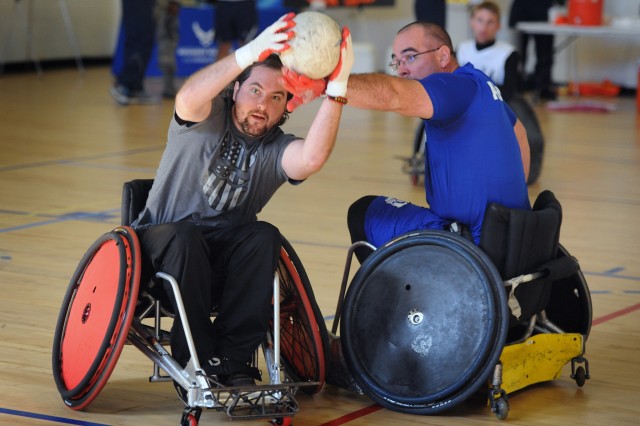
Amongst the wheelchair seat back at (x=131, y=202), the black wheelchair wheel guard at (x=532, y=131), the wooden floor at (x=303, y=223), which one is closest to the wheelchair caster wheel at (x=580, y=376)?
the wooden floor at (x=303, y=223)

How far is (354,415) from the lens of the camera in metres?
3.04

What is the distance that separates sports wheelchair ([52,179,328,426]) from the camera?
9.05 ft

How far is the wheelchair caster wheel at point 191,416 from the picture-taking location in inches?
109

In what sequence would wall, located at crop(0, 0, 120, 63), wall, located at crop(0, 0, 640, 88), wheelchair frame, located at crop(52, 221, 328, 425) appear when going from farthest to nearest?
wall, located at crop(0, 0, 120, 63), wall, located at crop(0, 0, 640, 88), wheelchair frame, located at crop(52, 221, 328, 425)

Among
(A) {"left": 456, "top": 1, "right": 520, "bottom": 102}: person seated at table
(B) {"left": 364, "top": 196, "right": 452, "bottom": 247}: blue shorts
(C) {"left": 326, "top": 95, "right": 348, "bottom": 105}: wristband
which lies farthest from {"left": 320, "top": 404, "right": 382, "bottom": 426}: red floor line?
(A) {"left": 456, "top": 1, "right": 520, "bottom": 102}: person seated at table

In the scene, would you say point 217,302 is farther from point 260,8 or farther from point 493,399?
point 260,8

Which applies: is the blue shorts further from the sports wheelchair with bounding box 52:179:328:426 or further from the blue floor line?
the blue floor line

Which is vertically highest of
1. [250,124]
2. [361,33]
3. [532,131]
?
[250,124]

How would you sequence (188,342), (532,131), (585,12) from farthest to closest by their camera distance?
(585,12) → (532,131) → (188,342)

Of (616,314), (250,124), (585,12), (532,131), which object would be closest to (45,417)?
(250,124)

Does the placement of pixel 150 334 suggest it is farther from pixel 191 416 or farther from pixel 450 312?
pixel 450 312

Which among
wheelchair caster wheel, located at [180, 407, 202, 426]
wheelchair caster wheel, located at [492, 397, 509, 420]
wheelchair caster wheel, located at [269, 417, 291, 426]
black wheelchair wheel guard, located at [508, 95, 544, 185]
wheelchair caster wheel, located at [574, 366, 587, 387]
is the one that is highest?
wheelchair caster wheel, located at [180, 407, 202, 426]

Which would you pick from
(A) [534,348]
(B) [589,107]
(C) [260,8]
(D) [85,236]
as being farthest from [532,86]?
(A) [534,348]

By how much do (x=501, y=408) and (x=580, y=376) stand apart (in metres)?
0.44
